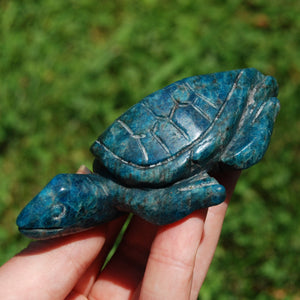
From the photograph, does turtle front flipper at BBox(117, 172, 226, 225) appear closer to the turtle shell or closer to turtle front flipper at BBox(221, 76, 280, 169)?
the turtle shell

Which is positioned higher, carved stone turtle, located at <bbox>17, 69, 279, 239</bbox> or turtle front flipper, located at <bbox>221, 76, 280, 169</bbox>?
carved stone turtle, located at <bbox>17, 69, 279, 239</bbox>

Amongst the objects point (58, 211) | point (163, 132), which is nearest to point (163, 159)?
point (163, 132)

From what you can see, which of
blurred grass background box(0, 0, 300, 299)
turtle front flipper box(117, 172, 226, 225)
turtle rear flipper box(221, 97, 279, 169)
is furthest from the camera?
blurred grass background box(0, 0, 300, 299)

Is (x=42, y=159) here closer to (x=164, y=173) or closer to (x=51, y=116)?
(x=51, y=116)

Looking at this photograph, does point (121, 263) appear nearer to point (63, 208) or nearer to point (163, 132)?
point (63, 208)

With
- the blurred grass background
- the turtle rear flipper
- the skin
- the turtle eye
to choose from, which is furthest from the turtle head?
the blurred grass background

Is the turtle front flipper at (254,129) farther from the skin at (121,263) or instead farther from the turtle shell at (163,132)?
the skin at (121,263)

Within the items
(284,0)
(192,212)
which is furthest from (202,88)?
(284,0)

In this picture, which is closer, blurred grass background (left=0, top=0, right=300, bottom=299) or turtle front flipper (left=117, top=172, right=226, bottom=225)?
turtle front flipper (left=117, top=172, right=226, bottom=225)

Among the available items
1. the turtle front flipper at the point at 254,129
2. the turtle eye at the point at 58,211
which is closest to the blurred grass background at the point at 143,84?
the turtle front flipper at the point at 254,129
